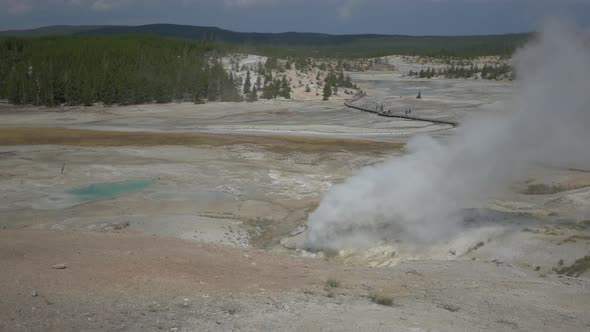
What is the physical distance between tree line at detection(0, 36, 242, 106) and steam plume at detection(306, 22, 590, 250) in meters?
44.0

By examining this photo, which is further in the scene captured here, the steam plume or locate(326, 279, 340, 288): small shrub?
the steam plume

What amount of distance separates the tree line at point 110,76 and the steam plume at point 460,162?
44.0 meters

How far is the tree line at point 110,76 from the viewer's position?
193ft

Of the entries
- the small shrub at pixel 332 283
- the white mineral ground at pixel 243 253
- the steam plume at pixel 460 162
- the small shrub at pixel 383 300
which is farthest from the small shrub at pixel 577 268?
the small shrub at pixel 332 283

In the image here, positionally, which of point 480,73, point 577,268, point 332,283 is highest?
point 480,73

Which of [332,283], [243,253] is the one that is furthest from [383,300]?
[243,253]

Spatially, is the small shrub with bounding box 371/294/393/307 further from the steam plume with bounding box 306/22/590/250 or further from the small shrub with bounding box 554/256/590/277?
the steam plume with bounding box 306/22/590/250

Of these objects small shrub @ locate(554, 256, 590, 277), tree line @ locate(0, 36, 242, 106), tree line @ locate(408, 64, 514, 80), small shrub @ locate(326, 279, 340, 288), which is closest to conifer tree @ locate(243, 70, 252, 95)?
tree line @ locate(0, 36, 242, 106)

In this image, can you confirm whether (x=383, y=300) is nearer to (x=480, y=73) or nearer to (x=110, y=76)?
(x=110, y=76)

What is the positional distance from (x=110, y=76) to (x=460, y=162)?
50.6 meters

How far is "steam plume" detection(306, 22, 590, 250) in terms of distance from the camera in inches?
564

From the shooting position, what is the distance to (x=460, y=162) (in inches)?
624

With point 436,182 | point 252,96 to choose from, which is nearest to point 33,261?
point 436,182

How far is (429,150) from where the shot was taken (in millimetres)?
16406
